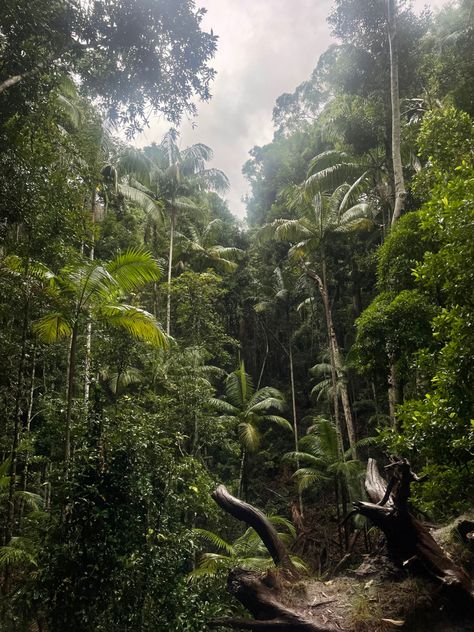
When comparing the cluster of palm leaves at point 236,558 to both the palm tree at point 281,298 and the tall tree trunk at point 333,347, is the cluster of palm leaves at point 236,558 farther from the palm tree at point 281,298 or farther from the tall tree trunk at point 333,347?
the palm tree at point 281,298

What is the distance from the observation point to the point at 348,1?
10.1m

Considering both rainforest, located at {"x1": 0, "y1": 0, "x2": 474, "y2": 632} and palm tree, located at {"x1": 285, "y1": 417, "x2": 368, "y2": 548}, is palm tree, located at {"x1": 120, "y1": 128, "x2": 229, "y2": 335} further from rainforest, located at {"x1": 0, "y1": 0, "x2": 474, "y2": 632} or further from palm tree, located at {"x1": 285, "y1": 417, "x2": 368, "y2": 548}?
palm tree, located at {"x1": 285, "y1": 417, "x2": 368, "y2": 548}

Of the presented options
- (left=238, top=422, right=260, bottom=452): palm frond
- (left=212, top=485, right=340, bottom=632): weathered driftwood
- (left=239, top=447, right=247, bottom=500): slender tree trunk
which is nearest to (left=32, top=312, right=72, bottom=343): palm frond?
(left=212, top=485, right=340, bottom=632): weathered driftwood

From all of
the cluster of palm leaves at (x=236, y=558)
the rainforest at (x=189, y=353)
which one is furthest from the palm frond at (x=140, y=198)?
the cluster of palm leaves at (x=236, y=558)

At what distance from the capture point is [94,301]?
6.23 m

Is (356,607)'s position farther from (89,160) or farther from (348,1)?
(348,1)

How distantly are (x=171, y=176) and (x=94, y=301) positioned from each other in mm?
10002

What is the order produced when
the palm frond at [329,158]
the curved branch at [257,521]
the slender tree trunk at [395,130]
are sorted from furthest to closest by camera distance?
1. the palm frond at [329,158]
2. the slender tree trunk at [395,130]
3. the curved branch at [257,521]

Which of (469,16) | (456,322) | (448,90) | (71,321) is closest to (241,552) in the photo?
(71,321)

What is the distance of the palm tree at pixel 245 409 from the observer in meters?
13.4

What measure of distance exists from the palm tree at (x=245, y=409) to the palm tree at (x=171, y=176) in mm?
4540

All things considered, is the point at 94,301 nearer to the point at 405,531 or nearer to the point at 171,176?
the point at 405,531

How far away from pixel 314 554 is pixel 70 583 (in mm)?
9014

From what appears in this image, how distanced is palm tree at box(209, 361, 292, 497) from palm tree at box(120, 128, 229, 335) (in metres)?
4.54
